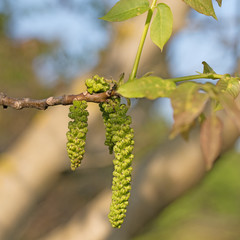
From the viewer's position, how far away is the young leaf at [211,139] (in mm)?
706

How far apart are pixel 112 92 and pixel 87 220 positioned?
3389 mm

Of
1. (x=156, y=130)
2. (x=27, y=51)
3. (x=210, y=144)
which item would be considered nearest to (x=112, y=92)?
(x=210, y=144)

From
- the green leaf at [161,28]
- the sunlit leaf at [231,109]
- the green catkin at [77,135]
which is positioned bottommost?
the sunlit leaf at [231,109]

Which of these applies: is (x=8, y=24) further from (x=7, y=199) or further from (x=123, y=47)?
(x=7, y=199)

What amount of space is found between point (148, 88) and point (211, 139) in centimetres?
18

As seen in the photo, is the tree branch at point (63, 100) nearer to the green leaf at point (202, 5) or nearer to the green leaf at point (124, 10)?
the green leaf at point (124, 10)

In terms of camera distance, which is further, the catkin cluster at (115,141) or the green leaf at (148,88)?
the catkin cluster at (115,141)

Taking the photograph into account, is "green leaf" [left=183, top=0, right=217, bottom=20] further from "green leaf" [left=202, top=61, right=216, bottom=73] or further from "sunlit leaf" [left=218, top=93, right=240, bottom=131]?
"sunlit leaf" [left=218, top=93, right=240, bottom=131]

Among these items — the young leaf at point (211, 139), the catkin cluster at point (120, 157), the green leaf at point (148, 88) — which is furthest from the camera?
the catkin cluster at point (120, 157)

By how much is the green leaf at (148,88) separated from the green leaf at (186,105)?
0.03 m

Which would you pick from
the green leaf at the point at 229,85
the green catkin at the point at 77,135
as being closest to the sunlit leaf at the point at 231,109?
the green leaf at the point at 229,85

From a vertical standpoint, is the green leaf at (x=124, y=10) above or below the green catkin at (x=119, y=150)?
above

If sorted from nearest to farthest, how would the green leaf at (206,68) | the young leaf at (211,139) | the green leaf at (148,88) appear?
the young leaf at (211,139) < the green leaf at (148,88) < the green leaf at (206,68)

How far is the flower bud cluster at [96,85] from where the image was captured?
3.32 ft
